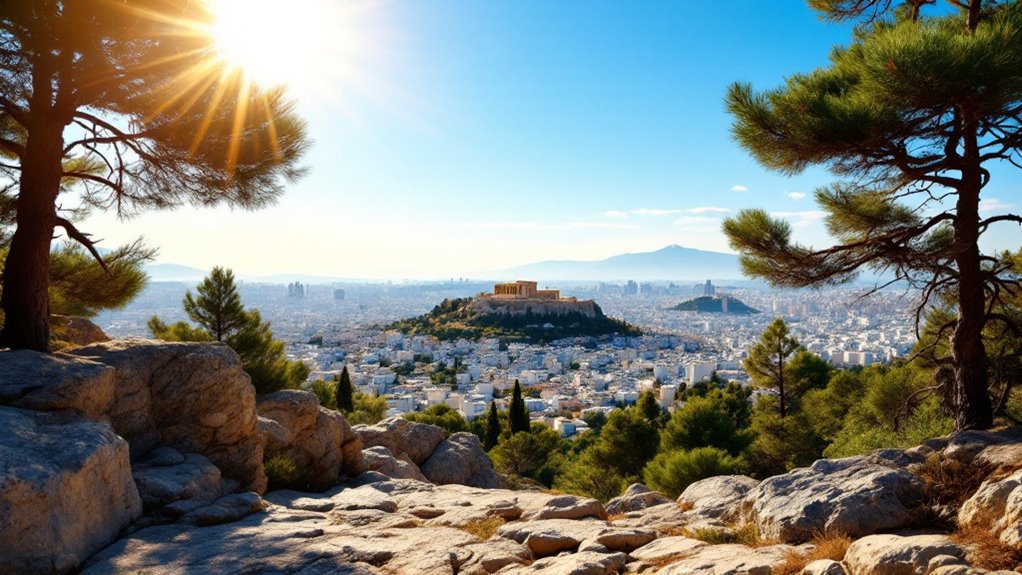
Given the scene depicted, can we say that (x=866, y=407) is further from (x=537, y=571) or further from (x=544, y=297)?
(x=544, y=297)

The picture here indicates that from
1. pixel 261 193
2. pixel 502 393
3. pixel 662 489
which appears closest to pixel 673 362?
pixel 502 393

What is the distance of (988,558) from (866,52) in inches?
162

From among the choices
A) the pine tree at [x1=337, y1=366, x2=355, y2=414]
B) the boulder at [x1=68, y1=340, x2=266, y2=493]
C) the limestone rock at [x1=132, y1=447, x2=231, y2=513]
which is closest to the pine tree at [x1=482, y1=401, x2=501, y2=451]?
the pine tree at [x1=337, y1=366, x2=355, y2=414]

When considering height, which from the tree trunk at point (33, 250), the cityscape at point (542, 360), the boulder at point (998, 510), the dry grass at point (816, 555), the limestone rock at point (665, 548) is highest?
the tree trunk at point (33, 250)

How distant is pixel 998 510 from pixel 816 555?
3.83ft

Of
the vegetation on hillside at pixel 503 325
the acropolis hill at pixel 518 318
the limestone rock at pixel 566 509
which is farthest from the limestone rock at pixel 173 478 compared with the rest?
the acropolis hill at pixel 518 318

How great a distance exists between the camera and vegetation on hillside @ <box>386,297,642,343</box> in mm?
90250

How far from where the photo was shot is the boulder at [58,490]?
3.94 m

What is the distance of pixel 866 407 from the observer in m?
17.3

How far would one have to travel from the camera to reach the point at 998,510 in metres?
3.82

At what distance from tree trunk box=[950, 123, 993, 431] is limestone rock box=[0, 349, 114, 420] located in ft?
28.9

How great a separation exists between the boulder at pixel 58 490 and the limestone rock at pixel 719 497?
5433mm

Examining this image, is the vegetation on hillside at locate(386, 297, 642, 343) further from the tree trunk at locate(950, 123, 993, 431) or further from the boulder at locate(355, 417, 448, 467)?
the tree trunk at locate(950, 123, 993, 431)

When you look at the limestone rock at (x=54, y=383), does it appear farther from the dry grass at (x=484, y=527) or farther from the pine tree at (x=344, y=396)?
the pine tree at (x=344, y=396)
